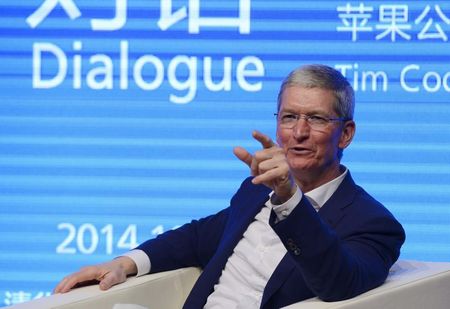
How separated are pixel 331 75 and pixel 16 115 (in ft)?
5.90

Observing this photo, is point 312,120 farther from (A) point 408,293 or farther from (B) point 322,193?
(A) point 408,293

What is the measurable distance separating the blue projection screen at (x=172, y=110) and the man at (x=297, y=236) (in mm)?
1010

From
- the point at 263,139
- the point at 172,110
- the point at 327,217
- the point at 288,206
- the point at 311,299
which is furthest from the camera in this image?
the point at 172,110

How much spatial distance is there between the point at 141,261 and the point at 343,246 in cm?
68

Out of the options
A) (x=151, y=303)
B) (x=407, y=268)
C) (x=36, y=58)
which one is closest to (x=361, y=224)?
(x=407, y=268)

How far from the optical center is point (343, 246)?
2566 millimetres

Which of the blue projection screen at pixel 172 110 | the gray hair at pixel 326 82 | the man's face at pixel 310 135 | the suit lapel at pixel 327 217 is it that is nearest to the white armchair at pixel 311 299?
the suit lapel at pixel 327 217

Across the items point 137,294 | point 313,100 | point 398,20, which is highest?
point 398,20

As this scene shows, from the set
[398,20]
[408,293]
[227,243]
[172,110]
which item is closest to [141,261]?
[227,243]

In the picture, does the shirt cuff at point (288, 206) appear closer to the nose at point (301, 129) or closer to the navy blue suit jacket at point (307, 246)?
the navy blue suit jacket at point (307, 246)

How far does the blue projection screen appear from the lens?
4066 mm

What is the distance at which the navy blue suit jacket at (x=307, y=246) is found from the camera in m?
2.38

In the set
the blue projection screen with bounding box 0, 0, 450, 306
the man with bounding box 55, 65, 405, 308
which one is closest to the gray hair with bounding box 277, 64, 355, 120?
the man with bounding box 55, 65, 405, 308

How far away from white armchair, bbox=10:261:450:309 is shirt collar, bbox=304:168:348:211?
27 cm
